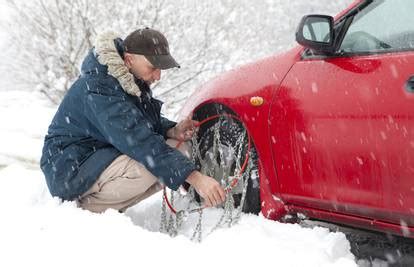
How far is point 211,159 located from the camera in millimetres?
3344

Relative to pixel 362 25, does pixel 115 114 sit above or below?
below

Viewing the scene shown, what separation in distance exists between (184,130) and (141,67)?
0.59 metres

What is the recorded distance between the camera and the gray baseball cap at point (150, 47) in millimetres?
2924

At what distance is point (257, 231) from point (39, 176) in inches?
90.6

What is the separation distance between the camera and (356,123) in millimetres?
2379

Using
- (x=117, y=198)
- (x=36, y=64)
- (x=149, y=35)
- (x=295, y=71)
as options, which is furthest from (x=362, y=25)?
(x=36, y=64)

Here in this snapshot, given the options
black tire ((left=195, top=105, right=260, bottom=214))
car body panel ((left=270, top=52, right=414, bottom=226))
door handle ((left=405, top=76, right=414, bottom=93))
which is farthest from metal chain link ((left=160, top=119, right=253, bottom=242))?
door handle ((left=405, top=76, right=414, bottom=93))

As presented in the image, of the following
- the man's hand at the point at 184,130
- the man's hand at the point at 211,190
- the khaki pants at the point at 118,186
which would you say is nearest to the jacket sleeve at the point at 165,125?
the man's hand at the point at 184,130

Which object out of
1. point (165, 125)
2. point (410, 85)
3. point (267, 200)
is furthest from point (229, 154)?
point (410, 85)

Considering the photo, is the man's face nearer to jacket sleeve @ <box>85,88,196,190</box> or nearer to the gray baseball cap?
the gray baseball cap

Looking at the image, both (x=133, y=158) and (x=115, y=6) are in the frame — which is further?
(x=115, y=6)

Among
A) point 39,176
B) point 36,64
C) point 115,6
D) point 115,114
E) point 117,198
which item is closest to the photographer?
point 115,114

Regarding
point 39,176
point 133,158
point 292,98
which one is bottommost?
point 39,176

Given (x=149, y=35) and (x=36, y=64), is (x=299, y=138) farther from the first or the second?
(x=36, y=64)
